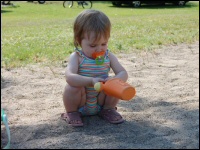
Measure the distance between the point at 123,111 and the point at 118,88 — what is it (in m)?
0.64

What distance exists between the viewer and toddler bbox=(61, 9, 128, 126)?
255 cm

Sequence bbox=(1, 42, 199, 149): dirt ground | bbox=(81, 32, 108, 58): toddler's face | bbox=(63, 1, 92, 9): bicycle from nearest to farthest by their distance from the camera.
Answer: bbox=(1, 42, 199, 149): dirt ground < bbox=(81, 32, 108, 58): toddler's face < bbox=(63, 1, 92, 9): bicycle

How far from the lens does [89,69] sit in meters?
2.64

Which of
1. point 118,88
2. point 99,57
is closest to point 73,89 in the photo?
point 99,57

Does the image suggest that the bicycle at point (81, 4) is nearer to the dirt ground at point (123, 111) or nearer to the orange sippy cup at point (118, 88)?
the dirt ground at point (123, 111)

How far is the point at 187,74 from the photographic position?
400 cm

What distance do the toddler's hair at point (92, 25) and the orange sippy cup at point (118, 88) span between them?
0.35 meters

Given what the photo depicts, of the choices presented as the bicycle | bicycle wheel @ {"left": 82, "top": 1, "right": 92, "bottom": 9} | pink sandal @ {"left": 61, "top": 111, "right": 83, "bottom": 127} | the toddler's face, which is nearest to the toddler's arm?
the toddler's face

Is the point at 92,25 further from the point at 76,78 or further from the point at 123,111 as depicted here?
the point at 123,111

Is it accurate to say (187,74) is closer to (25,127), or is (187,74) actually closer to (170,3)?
(25,127)

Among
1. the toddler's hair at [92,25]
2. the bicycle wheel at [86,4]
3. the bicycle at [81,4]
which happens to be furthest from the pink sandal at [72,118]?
the bicycle wheel at [86,4]

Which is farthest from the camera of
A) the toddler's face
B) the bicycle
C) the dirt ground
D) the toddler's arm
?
the bicycle

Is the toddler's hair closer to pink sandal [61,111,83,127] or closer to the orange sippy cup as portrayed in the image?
the orange sippy cup

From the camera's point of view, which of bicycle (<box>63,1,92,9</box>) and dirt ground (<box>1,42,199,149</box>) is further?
bicycle (<box>63,1,92,9</box>)
